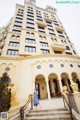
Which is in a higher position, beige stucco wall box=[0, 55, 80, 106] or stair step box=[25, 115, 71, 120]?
beige stucco wall box=[0, 55, 80, 106]

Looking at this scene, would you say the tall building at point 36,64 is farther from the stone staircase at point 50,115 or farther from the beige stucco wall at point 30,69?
the stone staircase at point 50,115

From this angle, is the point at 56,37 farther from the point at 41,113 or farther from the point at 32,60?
the point at 41,113

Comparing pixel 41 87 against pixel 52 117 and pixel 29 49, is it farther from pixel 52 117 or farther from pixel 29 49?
pixel 52 117

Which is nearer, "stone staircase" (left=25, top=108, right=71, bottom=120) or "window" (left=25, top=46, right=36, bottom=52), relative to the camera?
"stone staircase" (left=25, top=108, right=71, bottom=120)

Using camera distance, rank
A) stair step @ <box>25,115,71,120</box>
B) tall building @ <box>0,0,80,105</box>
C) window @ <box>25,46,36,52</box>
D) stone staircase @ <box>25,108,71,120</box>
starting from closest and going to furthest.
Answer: stair step @ <box>25,115,71,120</box> → stone staircase @ <box>25,108,71,120</box> → tall building @ <box>0,0,80,105</box> → window @ <box>25,46,36,52</box>

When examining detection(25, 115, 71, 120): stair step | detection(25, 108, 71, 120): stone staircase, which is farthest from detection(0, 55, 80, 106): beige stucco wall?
detection(25, 115, 71, 120): stair step

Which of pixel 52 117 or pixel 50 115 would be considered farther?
pixel 50 115

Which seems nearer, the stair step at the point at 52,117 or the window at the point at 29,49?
the stair step at the point at 52,117

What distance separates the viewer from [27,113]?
6387 mm

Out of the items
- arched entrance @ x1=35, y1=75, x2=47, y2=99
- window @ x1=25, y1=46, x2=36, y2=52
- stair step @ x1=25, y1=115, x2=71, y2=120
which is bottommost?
stair step @ x1=25, y1=115, x2=71, y2=120

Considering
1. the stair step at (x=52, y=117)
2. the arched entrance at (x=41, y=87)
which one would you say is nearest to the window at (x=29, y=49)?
the arched entrance at (x=41, y=87)

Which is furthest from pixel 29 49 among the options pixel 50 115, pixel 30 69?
pixel 50 115

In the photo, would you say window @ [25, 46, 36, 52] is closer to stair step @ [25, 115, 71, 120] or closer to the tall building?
the tall building

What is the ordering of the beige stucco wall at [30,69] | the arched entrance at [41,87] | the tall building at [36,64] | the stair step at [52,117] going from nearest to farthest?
1. the stair step at [52,117]
2. the beige stucco wall at [30,69]
3. the tall building at [36,64]
4. the arched entrance at [41,87]
